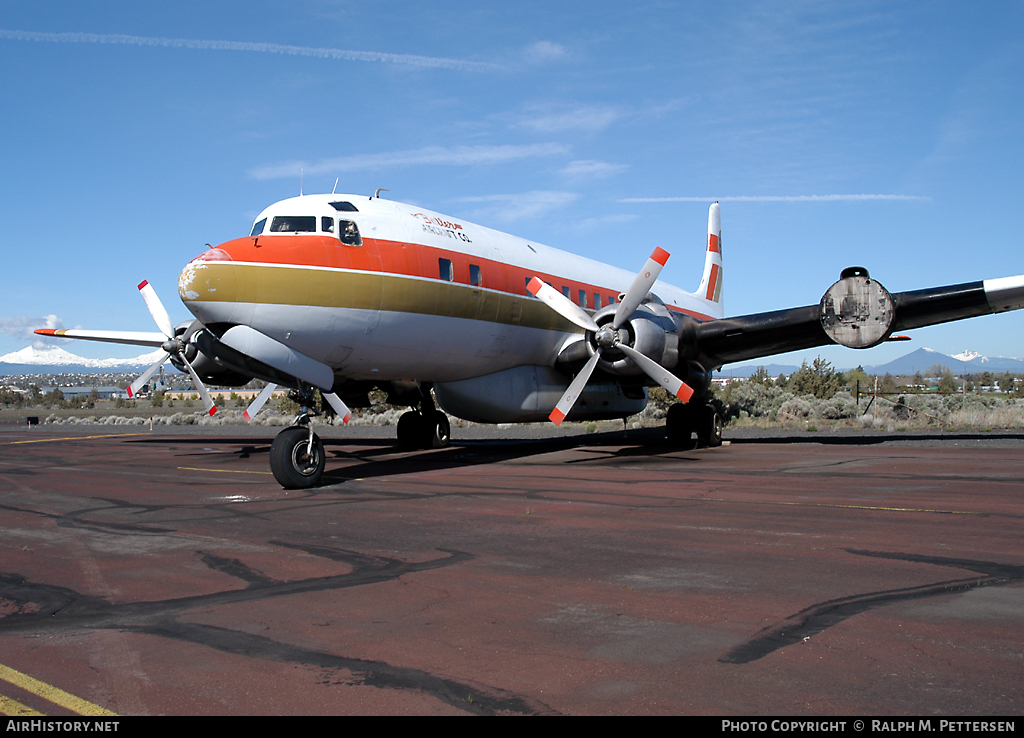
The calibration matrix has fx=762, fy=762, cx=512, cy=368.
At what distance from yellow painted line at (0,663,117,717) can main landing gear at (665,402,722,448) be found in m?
16.7

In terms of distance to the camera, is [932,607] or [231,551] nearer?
[932,607]

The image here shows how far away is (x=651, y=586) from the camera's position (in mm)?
5848

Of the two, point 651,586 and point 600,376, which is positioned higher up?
point 600,376

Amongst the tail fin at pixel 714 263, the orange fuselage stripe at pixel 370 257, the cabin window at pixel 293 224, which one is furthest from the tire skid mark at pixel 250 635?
the tail fin at pixel 714 263

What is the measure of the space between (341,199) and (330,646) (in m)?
10.6

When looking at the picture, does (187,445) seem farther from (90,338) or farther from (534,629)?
(534,629)

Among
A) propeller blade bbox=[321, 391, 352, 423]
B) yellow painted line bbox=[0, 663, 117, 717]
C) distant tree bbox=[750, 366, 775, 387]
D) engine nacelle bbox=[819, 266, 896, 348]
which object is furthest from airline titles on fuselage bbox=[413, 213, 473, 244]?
distant tree bbox=[750, 366, 775, 387]

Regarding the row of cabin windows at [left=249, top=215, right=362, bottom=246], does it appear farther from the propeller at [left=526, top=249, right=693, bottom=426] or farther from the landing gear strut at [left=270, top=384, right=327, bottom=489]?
the propeller at [left=526, top=249, right=693, bottom=426]

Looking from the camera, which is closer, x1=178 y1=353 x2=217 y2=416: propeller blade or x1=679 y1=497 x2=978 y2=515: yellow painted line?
x1=679 y1=497 x2=978 y2=515: yellow painted line

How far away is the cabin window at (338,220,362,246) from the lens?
13203 mm

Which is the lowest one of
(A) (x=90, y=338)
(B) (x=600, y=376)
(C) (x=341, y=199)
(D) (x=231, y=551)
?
(D) (x=231, y=551)

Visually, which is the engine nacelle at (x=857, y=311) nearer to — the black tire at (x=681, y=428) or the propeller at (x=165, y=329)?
the black tire at (x=681, y=428)
